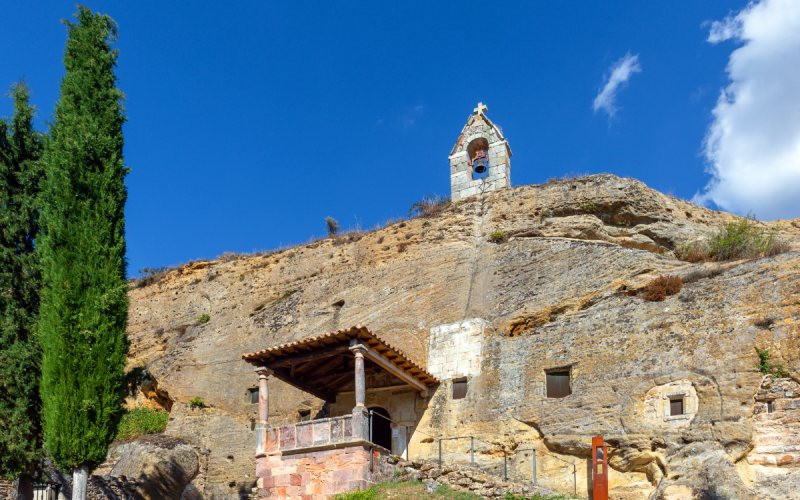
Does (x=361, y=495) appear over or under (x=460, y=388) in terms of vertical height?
under

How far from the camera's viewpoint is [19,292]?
17.8 m

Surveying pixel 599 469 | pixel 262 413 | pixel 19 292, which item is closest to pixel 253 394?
pixel 262 413

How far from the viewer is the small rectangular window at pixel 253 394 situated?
2439 cm

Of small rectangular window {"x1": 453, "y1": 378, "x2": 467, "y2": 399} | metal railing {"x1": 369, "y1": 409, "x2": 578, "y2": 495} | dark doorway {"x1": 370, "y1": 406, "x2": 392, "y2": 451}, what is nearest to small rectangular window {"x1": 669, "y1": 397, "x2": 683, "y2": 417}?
metal railing {"x1": 369, "y1": 409, "x2": 578, "y2": 495}

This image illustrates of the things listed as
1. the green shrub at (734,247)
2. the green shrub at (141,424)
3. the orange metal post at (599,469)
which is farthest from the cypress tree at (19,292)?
the green shrub at (734,247)

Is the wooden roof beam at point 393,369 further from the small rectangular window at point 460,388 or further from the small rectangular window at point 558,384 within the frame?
the small rectangular window at point 558,384

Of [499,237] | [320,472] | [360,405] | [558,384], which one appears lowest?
[320,472]

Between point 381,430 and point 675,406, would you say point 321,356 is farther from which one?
point 675,406

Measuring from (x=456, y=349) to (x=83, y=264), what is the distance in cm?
969

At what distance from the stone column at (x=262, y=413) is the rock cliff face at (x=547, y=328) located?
10.6ft

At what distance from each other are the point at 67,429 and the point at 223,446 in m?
8.49

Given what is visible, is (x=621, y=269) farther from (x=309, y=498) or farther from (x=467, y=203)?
(x=309, y=498)

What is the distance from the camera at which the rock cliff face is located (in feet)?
55.1

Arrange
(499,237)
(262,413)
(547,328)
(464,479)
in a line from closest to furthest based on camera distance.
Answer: (464,479) < (262,413) < (547,328) < (499,237)
